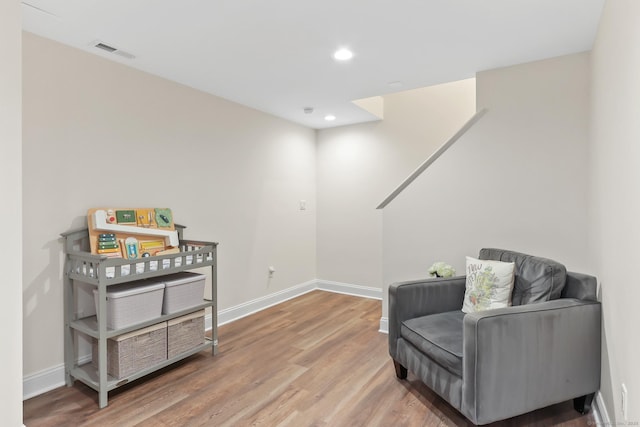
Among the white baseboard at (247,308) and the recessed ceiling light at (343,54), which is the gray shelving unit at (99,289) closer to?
the white baseboard at (247,308)

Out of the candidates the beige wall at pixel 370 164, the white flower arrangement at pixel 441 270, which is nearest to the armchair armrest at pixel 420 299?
the white flower arrangement at pixel 441 270

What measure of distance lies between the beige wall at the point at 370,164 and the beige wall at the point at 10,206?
356 centimetres

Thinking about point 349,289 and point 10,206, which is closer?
point 10,206

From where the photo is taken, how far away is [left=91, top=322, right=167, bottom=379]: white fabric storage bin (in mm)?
2223

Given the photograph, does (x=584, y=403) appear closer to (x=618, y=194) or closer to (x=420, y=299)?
(x=420, y=299)

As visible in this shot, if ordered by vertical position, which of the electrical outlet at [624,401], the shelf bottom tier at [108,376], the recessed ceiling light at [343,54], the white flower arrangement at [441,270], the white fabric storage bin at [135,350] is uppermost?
the recessed ceiling light at [343,54]

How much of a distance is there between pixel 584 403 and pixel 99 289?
2884 millimetres

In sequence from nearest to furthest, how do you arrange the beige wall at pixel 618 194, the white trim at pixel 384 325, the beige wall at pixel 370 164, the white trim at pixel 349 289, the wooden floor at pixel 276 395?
the beige wall at pixel 618 194 → the wooden floor at pixel 276 395 → the white trim at pixel 384 325 → the beige wall at pixel 370 164 → the white trim at pixel 349 289

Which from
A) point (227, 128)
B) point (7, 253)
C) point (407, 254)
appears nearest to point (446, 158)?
point (407, 254)

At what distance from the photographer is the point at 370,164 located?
4.58m

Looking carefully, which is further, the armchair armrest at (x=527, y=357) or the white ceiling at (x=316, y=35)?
the white ceiling at (x=316, y=35)

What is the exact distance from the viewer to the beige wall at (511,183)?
259cm

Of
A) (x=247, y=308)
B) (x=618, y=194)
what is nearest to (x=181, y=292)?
(x=247, y=308)

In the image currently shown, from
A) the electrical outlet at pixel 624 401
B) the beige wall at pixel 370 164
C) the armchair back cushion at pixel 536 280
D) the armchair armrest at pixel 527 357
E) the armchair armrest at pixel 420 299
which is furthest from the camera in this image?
the beige wall at pixel 370 164
